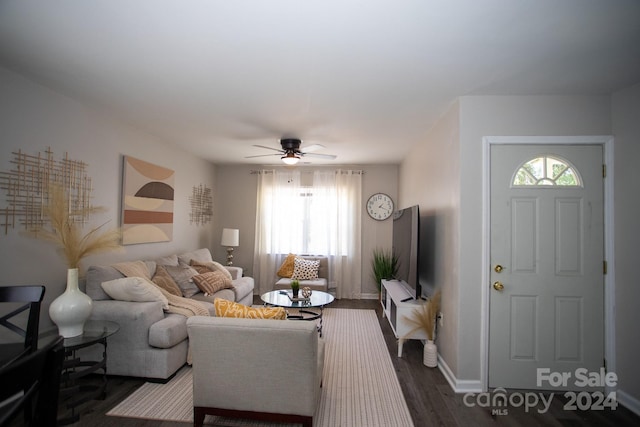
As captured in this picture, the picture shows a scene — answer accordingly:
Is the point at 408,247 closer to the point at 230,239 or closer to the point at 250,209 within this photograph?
the point at 230,239

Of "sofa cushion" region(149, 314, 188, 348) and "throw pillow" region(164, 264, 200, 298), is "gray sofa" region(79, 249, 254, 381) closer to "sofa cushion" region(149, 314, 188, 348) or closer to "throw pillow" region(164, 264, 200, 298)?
"sofa cushion" region(149, 314, 188, 348)

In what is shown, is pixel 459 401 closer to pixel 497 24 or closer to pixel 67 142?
pixel 497 24

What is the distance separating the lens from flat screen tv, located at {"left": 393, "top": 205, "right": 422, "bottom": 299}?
3.51 metres

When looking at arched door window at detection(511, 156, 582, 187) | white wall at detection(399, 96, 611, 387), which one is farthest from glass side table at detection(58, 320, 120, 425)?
arched door window at detection(511, 156, 582, 187)

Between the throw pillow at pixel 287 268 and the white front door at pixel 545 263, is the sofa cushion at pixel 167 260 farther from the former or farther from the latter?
the white front door at pixel 545 263

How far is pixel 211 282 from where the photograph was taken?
4176 mm

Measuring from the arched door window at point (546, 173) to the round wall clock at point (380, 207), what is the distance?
337 centimetres

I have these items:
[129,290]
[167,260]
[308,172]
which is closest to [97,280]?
[129,290]

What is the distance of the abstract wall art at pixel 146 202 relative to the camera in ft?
12.3

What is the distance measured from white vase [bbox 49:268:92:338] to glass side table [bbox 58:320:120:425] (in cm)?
7

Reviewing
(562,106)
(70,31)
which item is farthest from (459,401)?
(70,31)

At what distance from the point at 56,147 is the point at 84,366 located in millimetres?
1918

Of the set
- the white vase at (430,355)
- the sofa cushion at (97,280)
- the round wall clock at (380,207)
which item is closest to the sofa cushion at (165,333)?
the sofa cushion at (97,280)

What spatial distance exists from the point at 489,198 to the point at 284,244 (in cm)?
408
